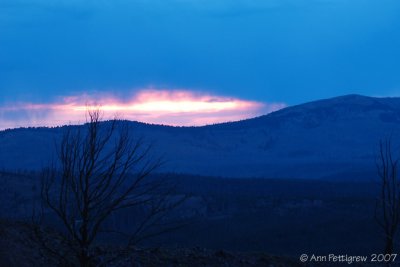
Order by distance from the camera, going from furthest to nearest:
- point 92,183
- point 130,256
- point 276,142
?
1. point 276,142
2. point 130,256
3. point 92,183

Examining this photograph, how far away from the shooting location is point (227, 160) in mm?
111500

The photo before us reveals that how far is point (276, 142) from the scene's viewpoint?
404 ft

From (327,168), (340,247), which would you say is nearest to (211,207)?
(340,247)

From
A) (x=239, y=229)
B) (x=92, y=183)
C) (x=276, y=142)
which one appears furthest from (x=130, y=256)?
(x=276, y=142)

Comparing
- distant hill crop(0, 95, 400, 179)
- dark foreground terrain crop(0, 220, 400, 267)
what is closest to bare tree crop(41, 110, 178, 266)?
dark foreground terrain crop(0, 220, 400, 267)

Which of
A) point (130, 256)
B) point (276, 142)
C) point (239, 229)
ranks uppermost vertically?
point (276, 142)

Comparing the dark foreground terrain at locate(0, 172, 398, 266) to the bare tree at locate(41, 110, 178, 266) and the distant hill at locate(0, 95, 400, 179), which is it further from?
the distant hill at locate(0, 95, 400, 179)

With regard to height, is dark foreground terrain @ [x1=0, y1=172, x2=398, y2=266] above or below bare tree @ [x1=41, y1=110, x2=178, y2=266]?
below

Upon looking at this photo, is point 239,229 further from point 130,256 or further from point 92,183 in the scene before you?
point 92,183

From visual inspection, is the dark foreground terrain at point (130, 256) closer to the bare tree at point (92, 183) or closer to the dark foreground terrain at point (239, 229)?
the dark foreground terrain at point (239, 229)

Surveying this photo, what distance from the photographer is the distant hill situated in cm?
9994

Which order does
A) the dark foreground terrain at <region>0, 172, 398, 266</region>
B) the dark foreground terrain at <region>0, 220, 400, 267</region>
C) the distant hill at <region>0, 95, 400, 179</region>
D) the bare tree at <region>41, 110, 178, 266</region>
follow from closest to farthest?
the bare tree at <region>41, 110, 178, 266</region>
the dark foreground terrain at <region>0, 220, 400, 267</region>
the dark foreground terrain at <region>0, 172, 398, 266</region>
the distant hill at <region>0, 95, 400, 179</region>

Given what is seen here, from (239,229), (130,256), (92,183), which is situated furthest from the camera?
(239,229)

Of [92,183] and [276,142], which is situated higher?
[276,142]
